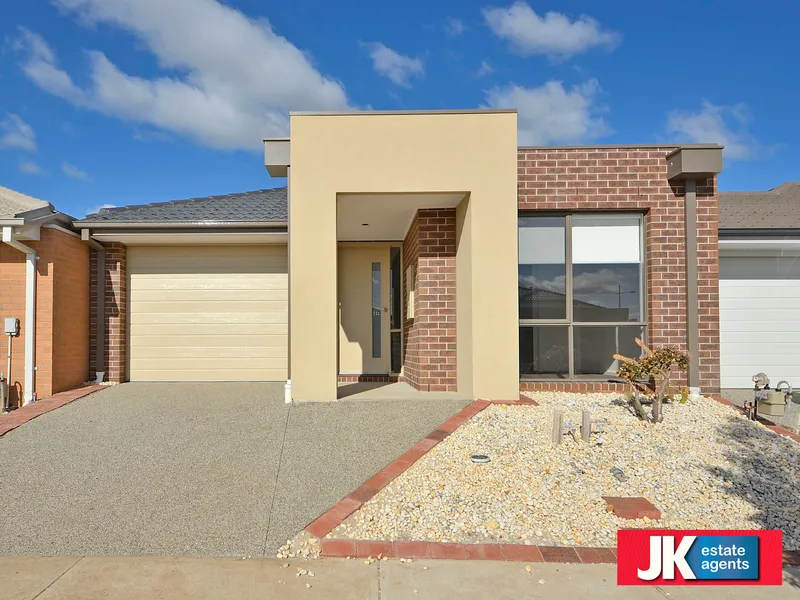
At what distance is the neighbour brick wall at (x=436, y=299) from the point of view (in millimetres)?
8203

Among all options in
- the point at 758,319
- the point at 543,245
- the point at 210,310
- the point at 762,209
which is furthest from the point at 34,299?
the point at 762,209

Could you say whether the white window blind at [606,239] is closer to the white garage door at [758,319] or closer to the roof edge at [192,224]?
the white garage door at [758,319]

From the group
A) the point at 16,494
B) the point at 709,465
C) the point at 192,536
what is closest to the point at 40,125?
the point at 16,494

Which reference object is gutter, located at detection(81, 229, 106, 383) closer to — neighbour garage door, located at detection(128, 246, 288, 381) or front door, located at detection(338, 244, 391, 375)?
neighbour garage door, located at detection(128, 246, 288, 381)

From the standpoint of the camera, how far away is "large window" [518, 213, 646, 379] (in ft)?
Answer: 26.6

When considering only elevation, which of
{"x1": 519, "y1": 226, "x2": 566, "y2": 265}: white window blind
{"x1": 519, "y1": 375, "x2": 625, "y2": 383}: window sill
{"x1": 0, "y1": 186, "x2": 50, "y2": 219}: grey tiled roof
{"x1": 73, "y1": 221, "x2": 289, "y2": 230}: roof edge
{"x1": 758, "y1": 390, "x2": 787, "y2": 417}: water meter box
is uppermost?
{"x1": 0, "y1": 186, "x2": 50, "y2": 219}: grey tiled roof

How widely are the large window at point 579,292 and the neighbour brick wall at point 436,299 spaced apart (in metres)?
1.10

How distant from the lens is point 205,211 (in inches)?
384

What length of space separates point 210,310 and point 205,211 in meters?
1.88

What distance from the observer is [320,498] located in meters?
4.62

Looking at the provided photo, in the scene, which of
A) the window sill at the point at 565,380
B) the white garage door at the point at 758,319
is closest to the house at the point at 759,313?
the white garage door at the point at 758,319

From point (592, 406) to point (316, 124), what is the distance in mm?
5481

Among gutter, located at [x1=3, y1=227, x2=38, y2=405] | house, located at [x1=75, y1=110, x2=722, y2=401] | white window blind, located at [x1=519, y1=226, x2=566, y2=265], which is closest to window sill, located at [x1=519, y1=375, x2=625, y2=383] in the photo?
house, located at [x1=75, y1=110, x2=722, y2=401]

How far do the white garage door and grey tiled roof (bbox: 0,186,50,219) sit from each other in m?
11.6
